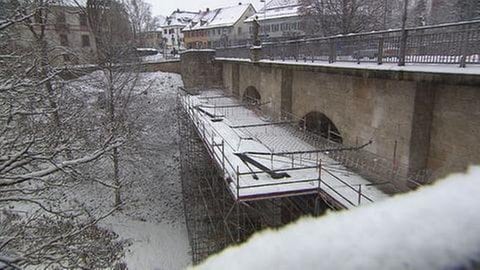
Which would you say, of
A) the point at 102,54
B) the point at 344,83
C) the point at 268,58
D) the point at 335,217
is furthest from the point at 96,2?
the point at 335,217

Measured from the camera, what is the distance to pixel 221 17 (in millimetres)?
64562

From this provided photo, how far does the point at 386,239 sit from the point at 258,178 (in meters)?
8.94

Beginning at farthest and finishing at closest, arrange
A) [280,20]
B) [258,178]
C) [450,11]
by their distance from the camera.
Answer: [280,20]
[450,11]
[258,178]

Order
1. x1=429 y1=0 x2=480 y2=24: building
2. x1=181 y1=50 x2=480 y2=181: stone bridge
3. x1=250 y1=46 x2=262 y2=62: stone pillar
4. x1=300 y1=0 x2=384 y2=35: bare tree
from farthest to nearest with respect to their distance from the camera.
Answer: x1=300 y1=0 x2=384 y2=35: bare tree → x1=429 y1=0 x2=480 y2=24: building → x1=250 y1=46 x2=262 y2=62: stone pillar → x1=181 y1=50 x2=480 y2=181: stone bridge

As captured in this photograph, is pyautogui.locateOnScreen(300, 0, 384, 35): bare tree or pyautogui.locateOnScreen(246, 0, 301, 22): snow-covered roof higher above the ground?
pyautogui.locateOnScreen(246, 0, 301, 22): snow-covered roof

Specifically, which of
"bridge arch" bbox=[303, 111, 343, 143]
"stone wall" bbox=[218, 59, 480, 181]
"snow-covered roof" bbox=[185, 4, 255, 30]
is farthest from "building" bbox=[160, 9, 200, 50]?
"stone wall" bbox=[218, 59, 480, 181]

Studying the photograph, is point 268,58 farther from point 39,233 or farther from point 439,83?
point 39,233

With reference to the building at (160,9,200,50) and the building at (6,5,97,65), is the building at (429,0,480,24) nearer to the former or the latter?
the building at (6,5,97,65)

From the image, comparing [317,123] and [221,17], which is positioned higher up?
[221,17]

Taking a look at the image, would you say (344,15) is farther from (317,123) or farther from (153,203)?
(153,203)

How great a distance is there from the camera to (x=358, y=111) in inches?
451

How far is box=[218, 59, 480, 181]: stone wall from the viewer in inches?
303

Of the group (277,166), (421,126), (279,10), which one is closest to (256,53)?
(277,166)

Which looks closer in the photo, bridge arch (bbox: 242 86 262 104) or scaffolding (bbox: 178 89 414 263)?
scaffolding (bbox: 178 89 414 263)
